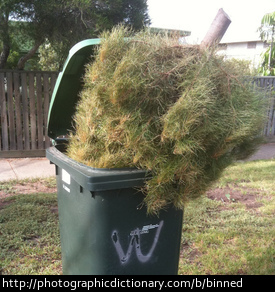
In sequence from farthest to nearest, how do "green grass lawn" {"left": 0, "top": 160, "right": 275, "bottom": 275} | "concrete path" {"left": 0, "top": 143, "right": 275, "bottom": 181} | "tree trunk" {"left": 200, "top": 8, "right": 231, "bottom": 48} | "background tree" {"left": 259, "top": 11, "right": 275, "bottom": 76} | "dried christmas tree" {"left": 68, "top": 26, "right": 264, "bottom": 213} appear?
"background tree" {"left": 259, "top": 11, "right": 275, "bottom": 76} → "concrete path" {"left": 0, "top": 143, "right": 275, "bottom": 181} → "green grass lawn" {"left": 0, "top": 160, "right": 275, "bottom": 275} → "tree trunk" {"left": 200, "top": 8, "right": 231, "bottom": 48} → "dried christmas tree" {"left": 68, "top": 26, "right": 264, "bottom": 213}

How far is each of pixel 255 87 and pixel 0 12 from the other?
4.90 m

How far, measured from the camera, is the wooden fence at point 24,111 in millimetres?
6508

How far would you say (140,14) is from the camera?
19.9 ft

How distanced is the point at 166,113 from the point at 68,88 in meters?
1.09

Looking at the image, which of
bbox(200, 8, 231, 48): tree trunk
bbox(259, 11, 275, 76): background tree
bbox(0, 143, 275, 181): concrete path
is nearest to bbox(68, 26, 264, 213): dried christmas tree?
bbox(200, 8, 231, 48): tree trunk

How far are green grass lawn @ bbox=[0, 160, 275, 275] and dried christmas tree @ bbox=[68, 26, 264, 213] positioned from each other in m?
0.52

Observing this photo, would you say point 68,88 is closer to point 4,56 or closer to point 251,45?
point 4,56

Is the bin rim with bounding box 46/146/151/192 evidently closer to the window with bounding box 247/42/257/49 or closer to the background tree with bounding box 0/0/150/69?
the background tree with bounding box 0/0/150/69

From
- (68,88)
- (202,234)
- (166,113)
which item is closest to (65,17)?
(68,88)

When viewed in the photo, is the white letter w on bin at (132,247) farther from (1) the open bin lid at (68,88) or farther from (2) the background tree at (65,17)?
(2) the background tree at (65,17)

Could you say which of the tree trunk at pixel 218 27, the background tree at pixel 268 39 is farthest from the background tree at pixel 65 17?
the background tree at pixel 268 39

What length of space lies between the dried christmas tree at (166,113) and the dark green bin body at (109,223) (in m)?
0.11

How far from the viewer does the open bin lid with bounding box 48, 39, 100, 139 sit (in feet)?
7.05

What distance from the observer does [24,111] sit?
262 inches
